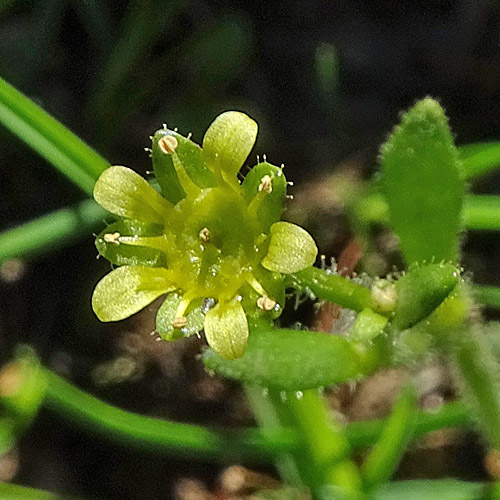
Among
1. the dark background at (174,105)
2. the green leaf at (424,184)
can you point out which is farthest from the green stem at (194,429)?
the green leaf at (424,184)

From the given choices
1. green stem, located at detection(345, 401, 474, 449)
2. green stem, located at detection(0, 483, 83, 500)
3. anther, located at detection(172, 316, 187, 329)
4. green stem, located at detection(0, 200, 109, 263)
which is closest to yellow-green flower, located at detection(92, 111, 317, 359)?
anther, located at detection(172, 316, 187, 329)

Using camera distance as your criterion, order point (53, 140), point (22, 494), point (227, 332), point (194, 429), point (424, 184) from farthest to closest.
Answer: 1. point (22, 494)
2. point (194, 429)
3. point (53, 140)
4. point (424, 184)
5. point (227, 332)

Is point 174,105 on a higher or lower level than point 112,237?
higher

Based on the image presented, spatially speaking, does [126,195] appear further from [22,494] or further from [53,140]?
[22,494]

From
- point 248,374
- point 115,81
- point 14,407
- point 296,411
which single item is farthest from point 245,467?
Result: point 115,81

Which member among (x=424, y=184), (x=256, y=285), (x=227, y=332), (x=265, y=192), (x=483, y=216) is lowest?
(x=227, y=332)

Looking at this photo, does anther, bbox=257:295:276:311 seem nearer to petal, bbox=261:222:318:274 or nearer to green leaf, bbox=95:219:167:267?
petal, bbox=261:222:318:274

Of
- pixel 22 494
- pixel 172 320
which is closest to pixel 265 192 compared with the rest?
pixel 172 320
